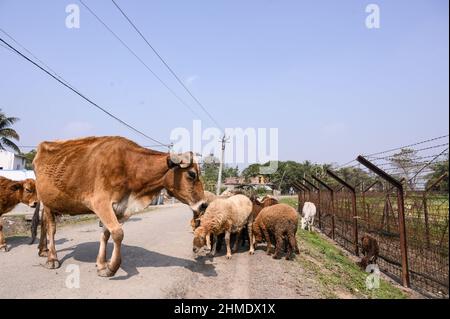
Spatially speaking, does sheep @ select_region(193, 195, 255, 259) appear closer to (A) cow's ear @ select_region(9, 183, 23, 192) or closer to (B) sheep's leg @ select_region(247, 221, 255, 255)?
(B) sheep's leg @ select_region(247, 221, 255, 255)

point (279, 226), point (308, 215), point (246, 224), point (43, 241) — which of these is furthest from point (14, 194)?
point (308, 215)

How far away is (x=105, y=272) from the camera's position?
5492 millimetres

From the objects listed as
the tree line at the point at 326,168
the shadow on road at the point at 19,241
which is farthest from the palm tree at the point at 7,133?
the shadow on road at the point at 19,241

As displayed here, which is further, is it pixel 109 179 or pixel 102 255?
pixel 102 255

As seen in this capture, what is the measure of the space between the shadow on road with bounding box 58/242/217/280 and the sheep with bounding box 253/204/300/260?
207cm

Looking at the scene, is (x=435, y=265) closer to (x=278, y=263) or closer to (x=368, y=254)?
(x=368, y=254)

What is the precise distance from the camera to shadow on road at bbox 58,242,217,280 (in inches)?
250

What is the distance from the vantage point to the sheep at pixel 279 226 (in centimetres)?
798

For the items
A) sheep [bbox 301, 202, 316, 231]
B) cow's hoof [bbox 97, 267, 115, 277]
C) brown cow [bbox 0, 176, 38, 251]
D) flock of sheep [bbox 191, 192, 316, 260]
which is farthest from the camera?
sheep [bbox 301, 202, 316, 231]

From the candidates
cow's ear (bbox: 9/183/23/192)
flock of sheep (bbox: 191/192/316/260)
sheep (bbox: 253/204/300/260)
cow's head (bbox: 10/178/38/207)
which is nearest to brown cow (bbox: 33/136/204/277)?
flock of sheep (bbox: 191/192/316/260)

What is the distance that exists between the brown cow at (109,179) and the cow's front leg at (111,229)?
29 mm

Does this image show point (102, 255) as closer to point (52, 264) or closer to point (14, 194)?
point (52, 264)

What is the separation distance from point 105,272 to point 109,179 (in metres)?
1.68
